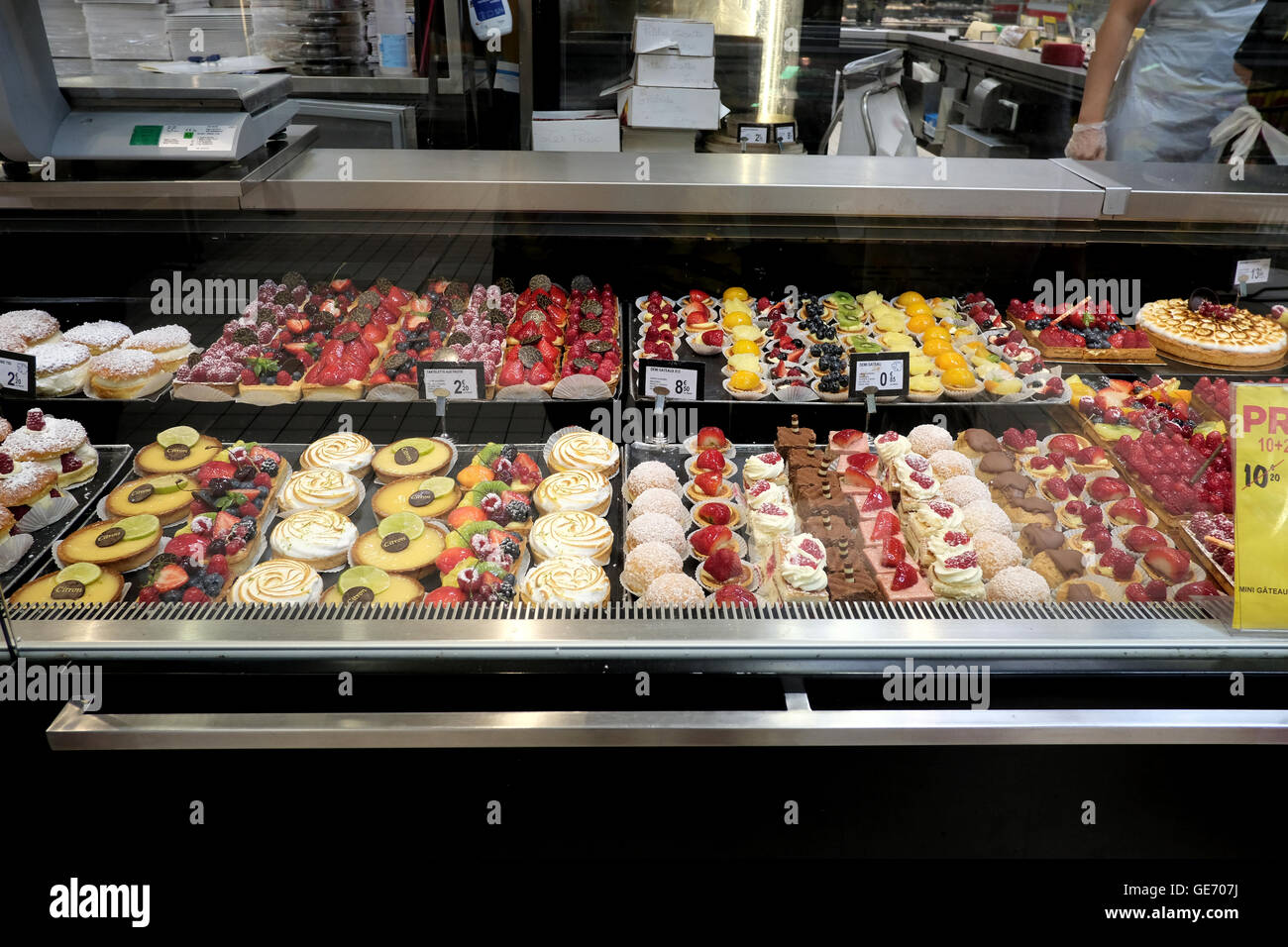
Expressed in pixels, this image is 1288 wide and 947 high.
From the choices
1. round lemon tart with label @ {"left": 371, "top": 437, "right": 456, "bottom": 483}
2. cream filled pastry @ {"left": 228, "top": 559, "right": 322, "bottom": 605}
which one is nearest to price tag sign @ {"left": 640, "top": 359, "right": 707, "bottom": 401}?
round lemon tart with label @ {"left": 371, "top": 437, "right": 456, "bottom": 483}

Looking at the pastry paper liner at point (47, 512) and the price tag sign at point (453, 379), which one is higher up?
the price tag sign at point (453, 379)

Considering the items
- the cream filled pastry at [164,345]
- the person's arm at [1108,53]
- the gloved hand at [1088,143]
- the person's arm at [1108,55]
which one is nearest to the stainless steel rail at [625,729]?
the cream filled pastry at [164,345]

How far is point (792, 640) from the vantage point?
7.13 feet

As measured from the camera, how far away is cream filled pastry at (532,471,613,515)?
300 cm

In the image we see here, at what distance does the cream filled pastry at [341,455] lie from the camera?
3174mm

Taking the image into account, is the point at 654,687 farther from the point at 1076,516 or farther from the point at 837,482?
the point at 1076,516

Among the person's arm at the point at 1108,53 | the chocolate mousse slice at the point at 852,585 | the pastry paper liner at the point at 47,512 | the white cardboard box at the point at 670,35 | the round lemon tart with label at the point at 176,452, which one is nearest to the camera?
the chocolate mousse slice at the point at 852,585

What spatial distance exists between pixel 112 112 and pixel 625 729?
2582mm

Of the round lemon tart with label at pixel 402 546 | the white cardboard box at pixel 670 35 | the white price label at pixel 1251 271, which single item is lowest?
the round lemon tart with label at pixel 402 546

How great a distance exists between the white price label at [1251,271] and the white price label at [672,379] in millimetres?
2557

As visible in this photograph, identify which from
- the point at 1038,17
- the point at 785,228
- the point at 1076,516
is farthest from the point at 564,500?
the point at 1038,17

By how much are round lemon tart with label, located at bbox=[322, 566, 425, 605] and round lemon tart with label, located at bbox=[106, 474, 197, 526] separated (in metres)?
0.71

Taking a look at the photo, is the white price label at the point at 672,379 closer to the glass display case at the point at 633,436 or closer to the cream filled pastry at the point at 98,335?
the glass display case at the point at 633,436
